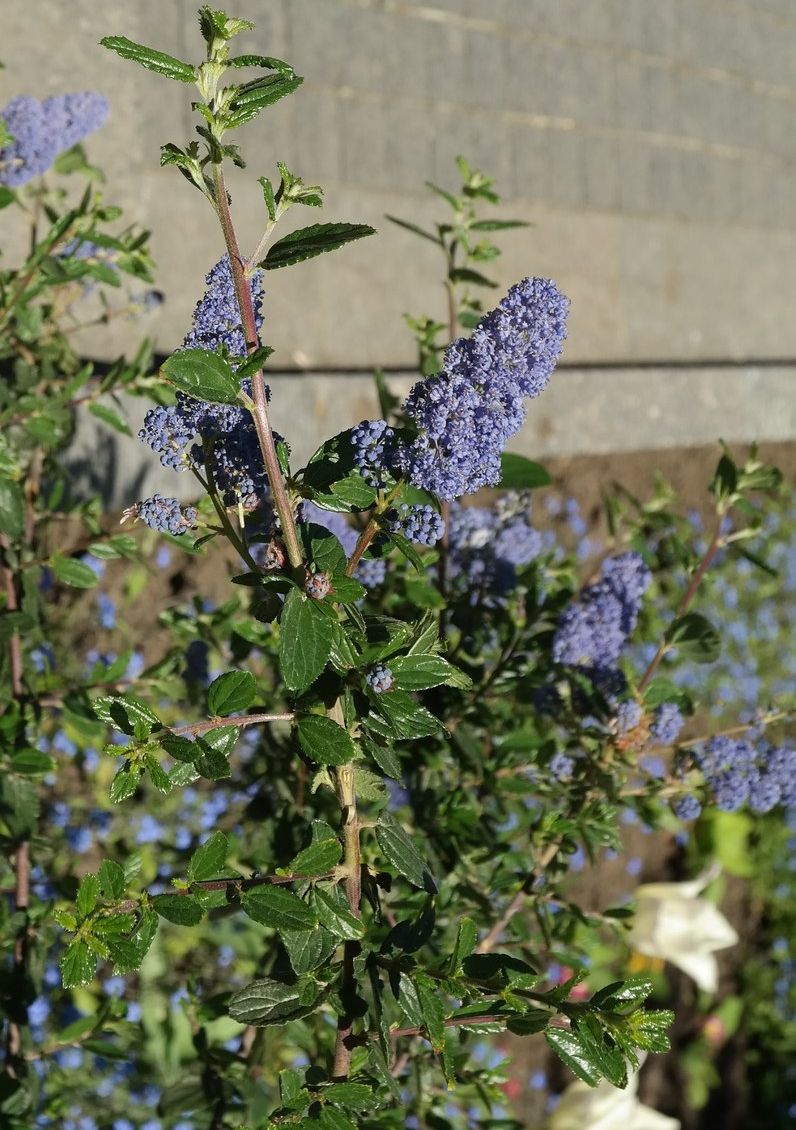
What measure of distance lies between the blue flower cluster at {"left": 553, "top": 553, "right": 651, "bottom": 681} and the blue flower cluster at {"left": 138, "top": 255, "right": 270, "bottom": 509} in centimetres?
65

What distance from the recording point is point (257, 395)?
102 centimetres

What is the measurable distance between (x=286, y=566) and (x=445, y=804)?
0.72 meters

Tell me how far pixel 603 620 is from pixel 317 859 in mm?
699

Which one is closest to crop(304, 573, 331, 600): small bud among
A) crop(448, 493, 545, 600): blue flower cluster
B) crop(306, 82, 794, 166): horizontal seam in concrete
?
crop(448, 493, 545, 600): blue flower cluster

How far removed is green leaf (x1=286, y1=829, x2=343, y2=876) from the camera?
1.11 meters

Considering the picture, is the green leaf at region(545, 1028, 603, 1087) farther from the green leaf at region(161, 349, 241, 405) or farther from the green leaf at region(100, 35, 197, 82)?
the green leaf at region(100, 35, 197, 82)

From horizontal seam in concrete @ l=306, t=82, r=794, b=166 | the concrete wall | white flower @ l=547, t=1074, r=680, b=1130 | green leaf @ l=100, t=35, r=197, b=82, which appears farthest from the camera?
horizontal seam in concrete @ l=306, t=82, r=794, b=166

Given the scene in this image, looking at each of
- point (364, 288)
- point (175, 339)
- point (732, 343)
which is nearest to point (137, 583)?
point (175, 339)

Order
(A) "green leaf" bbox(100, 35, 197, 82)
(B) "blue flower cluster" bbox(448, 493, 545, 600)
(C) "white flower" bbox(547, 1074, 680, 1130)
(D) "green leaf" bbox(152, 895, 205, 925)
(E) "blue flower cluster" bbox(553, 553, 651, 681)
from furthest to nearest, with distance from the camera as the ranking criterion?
(C) "white flower" bbox(547, 1074, 680, 1130) → (B) "blue flower cluster" bbox(448, 493, 545, 600) → (E) "blue flower cluster" bbox(553, 553, 651, 681) → (D) "green leaf" bbox(152, 895, 205, 925) → (A) "green leaf" bbox(100, 35, 197, 82)

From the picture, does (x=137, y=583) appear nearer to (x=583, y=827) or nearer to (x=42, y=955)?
(x=42, y=955)

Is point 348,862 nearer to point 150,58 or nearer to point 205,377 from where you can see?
point 205,377

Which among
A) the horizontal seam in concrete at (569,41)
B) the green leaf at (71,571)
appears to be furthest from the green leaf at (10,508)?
the horizontal seam in concrete at (569,41)

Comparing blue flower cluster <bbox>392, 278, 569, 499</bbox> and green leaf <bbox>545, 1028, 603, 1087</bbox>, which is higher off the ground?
blue flower cluster <bbox>392, 278, 569, 499</bbox>

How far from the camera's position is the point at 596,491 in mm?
3877
